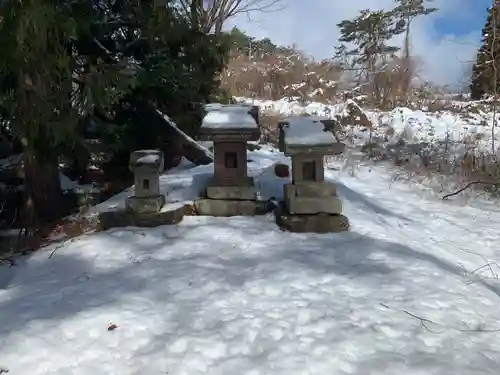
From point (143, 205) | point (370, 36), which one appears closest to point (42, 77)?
point (143, 205)

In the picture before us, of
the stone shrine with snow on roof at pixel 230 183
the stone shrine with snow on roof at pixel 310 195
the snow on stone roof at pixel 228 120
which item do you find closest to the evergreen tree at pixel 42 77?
the snow on stone roof at pixel 228 120

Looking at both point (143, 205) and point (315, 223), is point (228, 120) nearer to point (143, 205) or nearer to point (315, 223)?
point (143, 205)

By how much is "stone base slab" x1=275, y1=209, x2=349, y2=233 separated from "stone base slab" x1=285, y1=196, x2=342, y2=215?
0.15 feet

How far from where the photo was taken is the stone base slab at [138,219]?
4.52 m

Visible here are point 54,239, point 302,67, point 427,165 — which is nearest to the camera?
point 54,239

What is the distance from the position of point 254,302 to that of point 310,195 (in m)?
1.61

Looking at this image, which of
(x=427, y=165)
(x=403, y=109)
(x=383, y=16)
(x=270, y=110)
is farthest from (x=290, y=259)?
(x=383, y=16)

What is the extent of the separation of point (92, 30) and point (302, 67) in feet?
32.5

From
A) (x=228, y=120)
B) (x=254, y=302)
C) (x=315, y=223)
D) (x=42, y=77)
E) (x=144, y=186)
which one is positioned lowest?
(x=254, y=302)

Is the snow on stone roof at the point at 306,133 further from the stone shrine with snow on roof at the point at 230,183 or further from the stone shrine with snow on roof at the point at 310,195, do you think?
the stone shrine with snow on roof at the point at 230,183

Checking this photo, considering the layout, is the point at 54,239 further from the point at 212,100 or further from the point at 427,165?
the point at 427,165

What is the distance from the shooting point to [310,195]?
14.8 feet

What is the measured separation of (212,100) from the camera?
258 inches

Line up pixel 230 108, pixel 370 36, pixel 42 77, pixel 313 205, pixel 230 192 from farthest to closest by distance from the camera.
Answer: pixel 370 36 < pixel 230 108 < pixel 230 192 < pixel 313 205 < pixel 42 77
